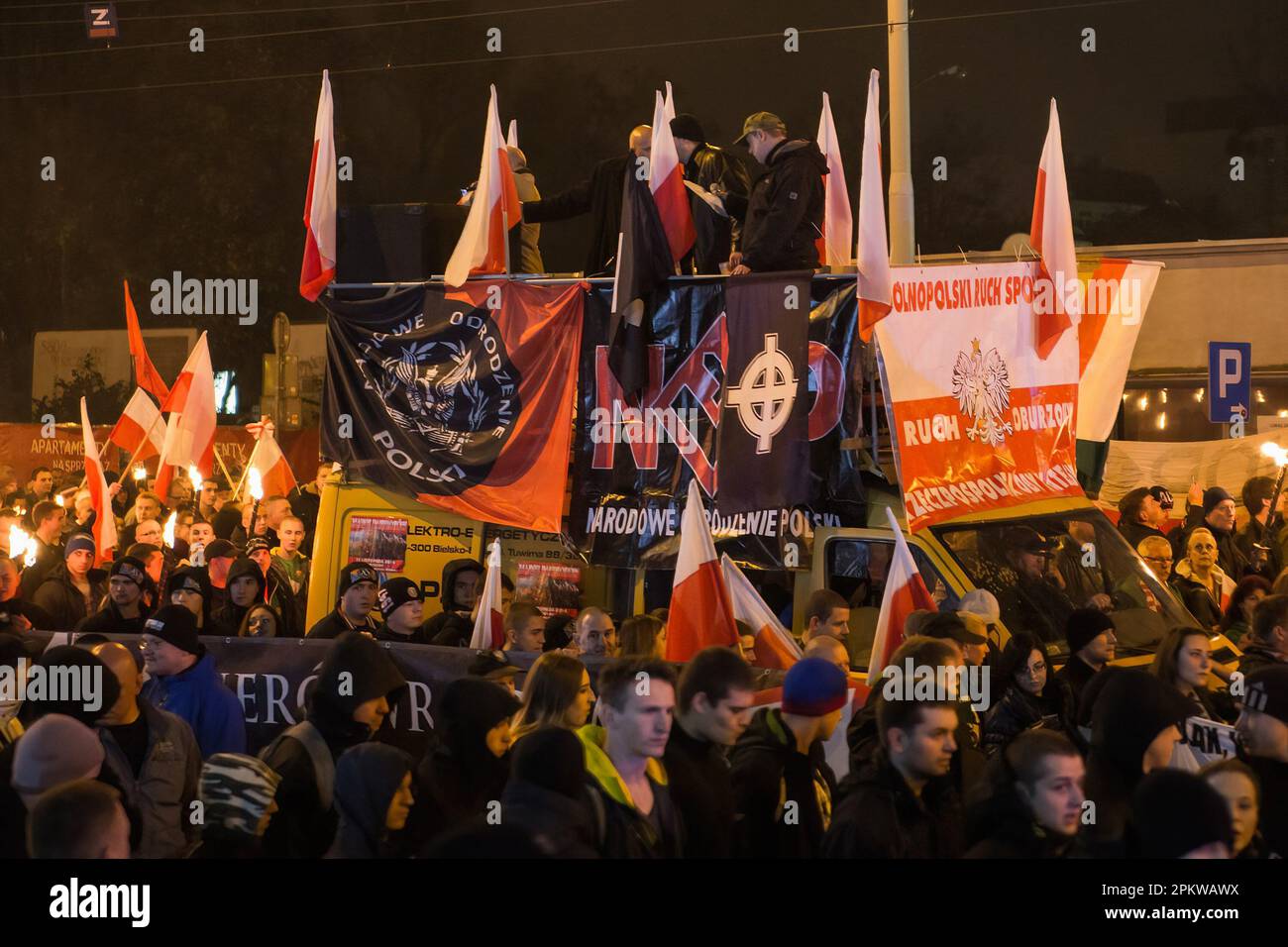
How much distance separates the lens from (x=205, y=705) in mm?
6797

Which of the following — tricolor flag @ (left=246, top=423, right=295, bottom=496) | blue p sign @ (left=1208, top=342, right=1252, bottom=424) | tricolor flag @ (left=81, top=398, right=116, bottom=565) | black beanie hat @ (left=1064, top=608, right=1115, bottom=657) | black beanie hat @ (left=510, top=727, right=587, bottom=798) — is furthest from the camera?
tricolor flag @ (left=246, top=423, right=295, bottom=496)

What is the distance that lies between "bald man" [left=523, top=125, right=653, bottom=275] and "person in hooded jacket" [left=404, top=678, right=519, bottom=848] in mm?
5032

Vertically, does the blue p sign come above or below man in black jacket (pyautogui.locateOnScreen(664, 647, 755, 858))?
above

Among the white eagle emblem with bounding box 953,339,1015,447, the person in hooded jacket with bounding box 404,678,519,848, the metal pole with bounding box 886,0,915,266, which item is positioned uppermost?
the metal pole with bounding box 886,0,915,266

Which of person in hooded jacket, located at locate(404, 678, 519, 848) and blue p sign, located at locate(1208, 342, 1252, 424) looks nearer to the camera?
person in hooded jacket, located at locate(404, 678, 519, 848)

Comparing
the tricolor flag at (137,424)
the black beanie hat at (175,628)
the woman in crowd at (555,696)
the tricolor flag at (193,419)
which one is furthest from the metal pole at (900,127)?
the woman in crowd at (555,696)

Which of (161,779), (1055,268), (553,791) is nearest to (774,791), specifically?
(553,791)

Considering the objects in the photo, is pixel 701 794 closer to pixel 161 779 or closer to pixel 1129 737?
pixel 1129 737

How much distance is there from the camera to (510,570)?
966 centimetres

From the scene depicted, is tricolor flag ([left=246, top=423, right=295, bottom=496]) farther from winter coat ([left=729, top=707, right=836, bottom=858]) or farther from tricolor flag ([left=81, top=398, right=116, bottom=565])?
winter coat ([left=729, top=707, right=836, bottom=858])

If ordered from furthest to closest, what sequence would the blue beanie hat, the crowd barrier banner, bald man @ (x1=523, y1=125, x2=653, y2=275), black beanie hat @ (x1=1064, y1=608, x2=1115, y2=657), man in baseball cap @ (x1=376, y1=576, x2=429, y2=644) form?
bald man @ (x1=523, y1=125, x2=653, y2=275) → the crowd barrier banner → man in baseball cap @ (x1=376, y1=576, x2=429, y2=644) → black beanie hat @ (x1=1064, y1=608, x2=1115, y2=657) → the blue beanie hat

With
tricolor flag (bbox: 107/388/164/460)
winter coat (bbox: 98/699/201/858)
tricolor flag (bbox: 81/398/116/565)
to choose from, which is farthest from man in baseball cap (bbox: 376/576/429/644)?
tricolor flag (bbox: 107/388/164/460)

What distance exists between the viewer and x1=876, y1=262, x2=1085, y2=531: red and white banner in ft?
28.3
